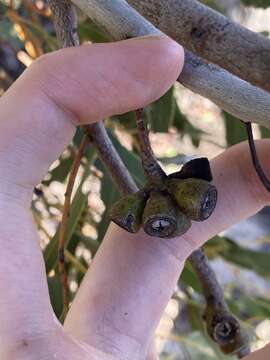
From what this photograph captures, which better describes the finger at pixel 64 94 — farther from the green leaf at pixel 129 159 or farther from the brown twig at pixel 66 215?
the green leaf at pixel 129 159

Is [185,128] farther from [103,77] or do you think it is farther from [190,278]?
[103,77]

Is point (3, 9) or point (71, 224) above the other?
point (3, 9)

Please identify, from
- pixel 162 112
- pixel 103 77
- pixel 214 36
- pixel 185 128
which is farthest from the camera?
pixel 185 128

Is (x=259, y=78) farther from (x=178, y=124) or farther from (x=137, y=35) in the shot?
(x=178, y=124)

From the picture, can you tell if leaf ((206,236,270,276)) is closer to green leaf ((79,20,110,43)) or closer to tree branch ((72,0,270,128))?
green leaf ((79,20,110,43))

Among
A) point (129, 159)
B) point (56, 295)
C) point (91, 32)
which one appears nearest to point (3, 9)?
point (91, 32)

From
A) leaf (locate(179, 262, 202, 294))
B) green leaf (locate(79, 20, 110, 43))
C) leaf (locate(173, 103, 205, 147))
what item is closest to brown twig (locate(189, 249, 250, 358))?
leaf (locate(179, 262, 202, 294))
